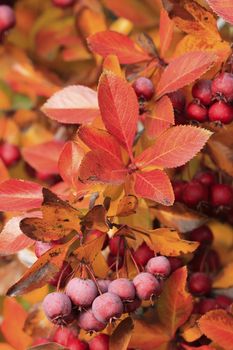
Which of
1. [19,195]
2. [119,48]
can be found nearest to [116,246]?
[19,195]

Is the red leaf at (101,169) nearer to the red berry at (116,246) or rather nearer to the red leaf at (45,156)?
the red berry at (116,246)

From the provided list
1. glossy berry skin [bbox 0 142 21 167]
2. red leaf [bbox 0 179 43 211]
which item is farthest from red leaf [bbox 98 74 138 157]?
glossy berry skin [bbox 0 142 21 167]

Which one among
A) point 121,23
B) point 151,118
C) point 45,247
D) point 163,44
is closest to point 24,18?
point 121,23

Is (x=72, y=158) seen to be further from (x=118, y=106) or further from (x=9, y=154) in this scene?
(x=9, y=154)

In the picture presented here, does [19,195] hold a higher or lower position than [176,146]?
lower

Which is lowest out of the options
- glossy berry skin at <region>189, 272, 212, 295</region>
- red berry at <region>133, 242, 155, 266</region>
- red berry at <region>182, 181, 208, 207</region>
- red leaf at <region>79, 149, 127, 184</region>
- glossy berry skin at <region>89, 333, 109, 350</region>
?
glossy berry skin at <region>89, 333, 109, 350</region>

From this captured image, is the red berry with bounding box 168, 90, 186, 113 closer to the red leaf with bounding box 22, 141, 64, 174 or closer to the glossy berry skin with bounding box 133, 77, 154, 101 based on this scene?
the glossy berry skin with bounding box 133, 77, 154, 101
